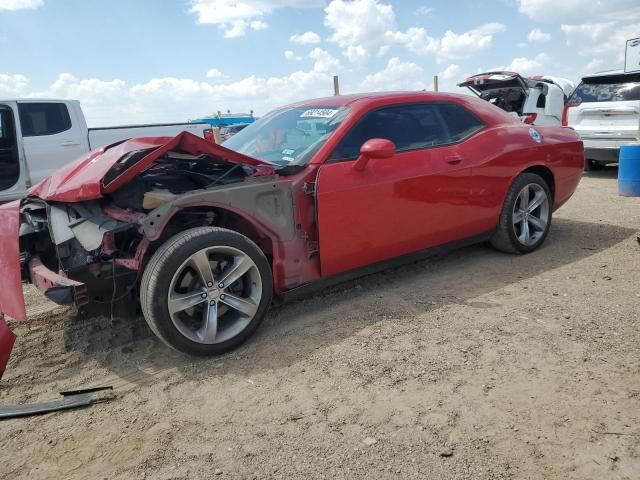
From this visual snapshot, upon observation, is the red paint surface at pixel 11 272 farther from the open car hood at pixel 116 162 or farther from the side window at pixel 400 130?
the side window at pixel 400 130

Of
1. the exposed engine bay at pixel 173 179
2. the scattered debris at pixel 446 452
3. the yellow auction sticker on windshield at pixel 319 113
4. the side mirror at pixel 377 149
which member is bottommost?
the scattered debris at pixel 446 452

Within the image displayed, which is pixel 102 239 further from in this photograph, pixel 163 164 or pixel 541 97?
pixel 541 97

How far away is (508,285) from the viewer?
410 centimetres

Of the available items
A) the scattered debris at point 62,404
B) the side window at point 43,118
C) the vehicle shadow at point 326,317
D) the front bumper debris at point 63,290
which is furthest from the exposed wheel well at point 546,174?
the side window at point 43,118

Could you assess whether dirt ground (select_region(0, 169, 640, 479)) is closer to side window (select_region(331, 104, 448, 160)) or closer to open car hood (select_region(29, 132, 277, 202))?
open car hood (select_region(29, 132, 277, 202))

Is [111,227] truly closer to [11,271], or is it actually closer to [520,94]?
[11,271]

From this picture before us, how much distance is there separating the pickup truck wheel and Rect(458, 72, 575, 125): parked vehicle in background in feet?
28.9

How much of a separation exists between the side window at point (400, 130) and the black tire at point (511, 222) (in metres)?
0.91

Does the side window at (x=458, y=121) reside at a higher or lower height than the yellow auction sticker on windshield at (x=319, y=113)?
lower

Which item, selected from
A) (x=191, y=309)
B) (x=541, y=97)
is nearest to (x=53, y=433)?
(x=191, y=309)

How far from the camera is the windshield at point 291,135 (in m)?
3.71

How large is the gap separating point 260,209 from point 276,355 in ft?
3.05

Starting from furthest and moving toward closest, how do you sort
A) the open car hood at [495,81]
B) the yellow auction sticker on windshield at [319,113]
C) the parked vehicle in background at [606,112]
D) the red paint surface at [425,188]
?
the open car hood at [495,81] < the parked vehicle in background at [606,112] < the yellow auction sticker on windshield at [319,113] < the red paint surface at [425,188]

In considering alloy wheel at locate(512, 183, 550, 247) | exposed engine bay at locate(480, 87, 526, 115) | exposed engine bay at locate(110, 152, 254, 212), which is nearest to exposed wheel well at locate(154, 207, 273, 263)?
exposed engine bay at locate(110, 152, 254, 212)
